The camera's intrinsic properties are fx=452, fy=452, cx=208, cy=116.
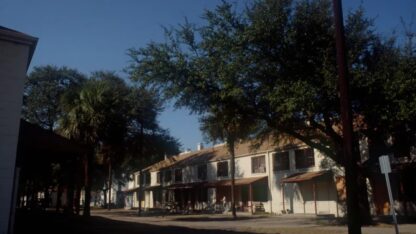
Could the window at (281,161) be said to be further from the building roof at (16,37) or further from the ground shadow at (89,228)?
the building roof at (16,37)

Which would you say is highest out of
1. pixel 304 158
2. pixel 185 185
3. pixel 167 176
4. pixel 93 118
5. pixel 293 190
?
pixel 93 118

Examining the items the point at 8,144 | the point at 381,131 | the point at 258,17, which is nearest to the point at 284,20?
the point at 258,17

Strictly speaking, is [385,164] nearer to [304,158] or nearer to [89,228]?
[89,228]

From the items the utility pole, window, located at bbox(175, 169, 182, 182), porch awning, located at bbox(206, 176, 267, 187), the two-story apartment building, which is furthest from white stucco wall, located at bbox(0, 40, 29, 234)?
window, located at bbox(175, 169, 182, 182)

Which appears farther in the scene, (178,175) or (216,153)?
(178,175)

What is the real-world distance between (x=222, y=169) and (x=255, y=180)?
302 inches

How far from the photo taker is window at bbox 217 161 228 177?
46.6 m

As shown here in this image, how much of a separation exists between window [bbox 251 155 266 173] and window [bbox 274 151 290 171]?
1.89m

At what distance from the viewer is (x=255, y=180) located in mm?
40062

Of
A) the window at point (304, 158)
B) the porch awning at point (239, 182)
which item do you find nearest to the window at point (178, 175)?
the porch awning at point (239, 182)

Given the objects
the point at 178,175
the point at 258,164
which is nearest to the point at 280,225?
the point at 258,164

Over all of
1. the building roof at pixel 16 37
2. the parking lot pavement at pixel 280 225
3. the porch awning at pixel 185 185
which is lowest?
the parking lot pavement at pixel 280 225

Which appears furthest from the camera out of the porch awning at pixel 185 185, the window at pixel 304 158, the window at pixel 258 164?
the porch awning at pixel 185 185

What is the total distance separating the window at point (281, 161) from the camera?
38.5 meters
